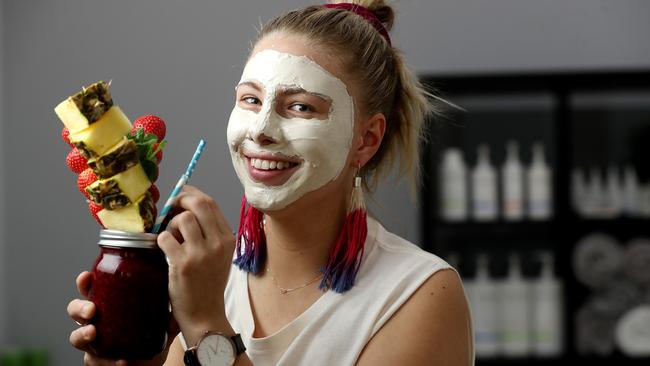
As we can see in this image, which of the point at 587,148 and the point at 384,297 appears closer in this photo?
the point at 384,297

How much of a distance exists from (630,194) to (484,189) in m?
0.57

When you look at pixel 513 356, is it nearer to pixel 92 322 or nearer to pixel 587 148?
pixel 587 148

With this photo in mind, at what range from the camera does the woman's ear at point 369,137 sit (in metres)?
1.39

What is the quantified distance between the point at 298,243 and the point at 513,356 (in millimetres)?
2333

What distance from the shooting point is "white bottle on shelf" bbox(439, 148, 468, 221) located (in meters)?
3.52

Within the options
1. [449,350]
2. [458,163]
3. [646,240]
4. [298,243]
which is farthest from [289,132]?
[646,240]

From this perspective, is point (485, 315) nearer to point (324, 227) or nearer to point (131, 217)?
point (324, 227)

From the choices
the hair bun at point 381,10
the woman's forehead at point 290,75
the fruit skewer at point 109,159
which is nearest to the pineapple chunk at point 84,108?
the fruit skewer at point 109,159

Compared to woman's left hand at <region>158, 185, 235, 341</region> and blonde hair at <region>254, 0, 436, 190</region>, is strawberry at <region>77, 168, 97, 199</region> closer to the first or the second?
woman's left hand at <region>158, 185, 235, 341</region>

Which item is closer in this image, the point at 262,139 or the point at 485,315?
the point at 262,139

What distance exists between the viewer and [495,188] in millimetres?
3545

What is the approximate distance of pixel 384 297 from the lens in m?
1.29

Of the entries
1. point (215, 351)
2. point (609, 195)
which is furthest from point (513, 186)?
point (215, 351)

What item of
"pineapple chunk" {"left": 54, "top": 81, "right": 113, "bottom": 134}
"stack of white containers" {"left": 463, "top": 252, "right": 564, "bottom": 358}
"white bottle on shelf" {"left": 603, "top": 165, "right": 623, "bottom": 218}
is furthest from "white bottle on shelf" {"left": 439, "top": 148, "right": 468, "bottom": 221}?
"pineapple chunk" {"left": 54, "top": 81, "right": 113, "bottom": 134}
